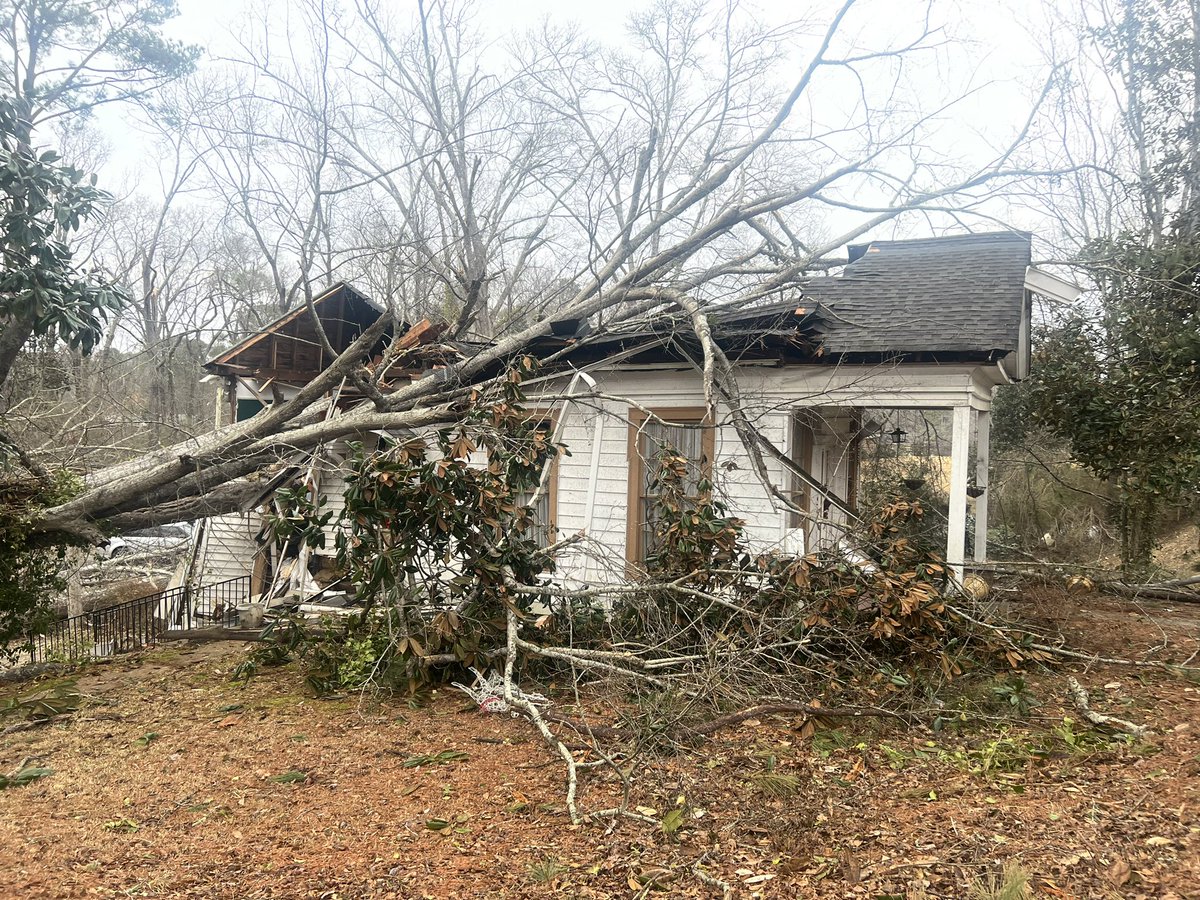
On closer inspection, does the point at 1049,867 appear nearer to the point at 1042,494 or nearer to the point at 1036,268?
the point at 1036,268

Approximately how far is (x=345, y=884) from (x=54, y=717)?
4.34 metres

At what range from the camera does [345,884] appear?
144 inches

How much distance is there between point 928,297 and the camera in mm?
9070

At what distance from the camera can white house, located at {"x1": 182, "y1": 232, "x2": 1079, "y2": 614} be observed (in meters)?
7.82

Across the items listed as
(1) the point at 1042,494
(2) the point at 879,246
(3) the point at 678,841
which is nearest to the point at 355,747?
(3) the point at 678,841

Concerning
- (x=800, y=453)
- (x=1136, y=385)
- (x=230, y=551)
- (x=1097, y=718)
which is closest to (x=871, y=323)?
(x=800, y=453)

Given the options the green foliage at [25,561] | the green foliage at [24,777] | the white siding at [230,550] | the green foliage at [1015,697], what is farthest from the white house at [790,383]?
the white siding at [230,550]

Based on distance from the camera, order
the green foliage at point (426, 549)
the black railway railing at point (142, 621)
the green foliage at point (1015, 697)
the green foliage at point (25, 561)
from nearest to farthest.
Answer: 1. the green foliage at point (1015, 697)
2. the green foliage at point (426, 549)
3. the green foliage at point (25, 561)
4. the black railway railing at point (142, 621)

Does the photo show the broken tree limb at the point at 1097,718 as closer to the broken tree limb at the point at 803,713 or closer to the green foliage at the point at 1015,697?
the green foliage at the point at 1015,697

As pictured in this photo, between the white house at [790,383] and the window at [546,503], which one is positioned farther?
the window at [546,503]

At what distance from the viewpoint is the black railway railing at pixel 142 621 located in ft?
31.5

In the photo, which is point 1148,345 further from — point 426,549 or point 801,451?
point 426,549

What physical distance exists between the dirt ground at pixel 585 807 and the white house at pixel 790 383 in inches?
87.0

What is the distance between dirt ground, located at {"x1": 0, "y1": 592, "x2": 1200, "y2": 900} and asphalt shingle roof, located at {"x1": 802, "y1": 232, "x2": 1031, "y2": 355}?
3.34 meters
